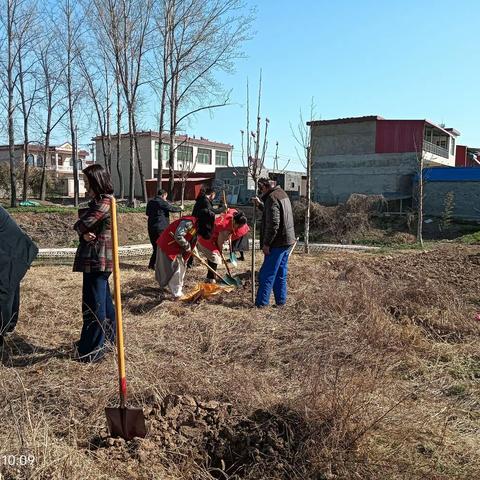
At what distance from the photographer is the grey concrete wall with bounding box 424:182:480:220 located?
21.6m

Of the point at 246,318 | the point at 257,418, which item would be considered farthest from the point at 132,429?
the point at 246,318

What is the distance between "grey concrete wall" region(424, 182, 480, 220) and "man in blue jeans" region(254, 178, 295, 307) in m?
17.5

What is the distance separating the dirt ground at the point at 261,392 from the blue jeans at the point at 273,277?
222 millimetres

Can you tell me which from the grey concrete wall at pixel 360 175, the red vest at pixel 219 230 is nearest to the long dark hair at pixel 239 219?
the red vest at pixel 219 230

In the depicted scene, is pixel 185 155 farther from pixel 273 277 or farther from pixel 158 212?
pixel 273 277

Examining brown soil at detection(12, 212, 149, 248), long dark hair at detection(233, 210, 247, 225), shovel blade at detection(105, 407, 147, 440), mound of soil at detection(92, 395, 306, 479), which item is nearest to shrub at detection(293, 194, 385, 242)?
brown soil at detection(12, 212, 149, 248)

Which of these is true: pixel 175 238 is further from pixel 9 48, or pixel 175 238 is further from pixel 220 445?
pixel 9 48

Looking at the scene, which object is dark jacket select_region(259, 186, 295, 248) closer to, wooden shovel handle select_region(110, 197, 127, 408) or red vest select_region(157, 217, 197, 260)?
red vest select_region(157, 217, 197, 260)

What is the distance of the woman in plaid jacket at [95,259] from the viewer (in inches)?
158

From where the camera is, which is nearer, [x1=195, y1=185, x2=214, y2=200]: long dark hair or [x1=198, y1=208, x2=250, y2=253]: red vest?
[x1=198, y1=208, x2=250, y2=253]: red vest

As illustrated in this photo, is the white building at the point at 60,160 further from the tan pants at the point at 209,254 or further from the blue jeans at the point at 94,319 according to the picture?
the blue jeans at the point at 94,319

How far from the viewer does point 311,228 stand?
1934cm

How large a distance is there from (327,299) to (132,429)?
3263 mm

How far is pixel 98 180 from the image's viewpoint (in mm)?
4004
